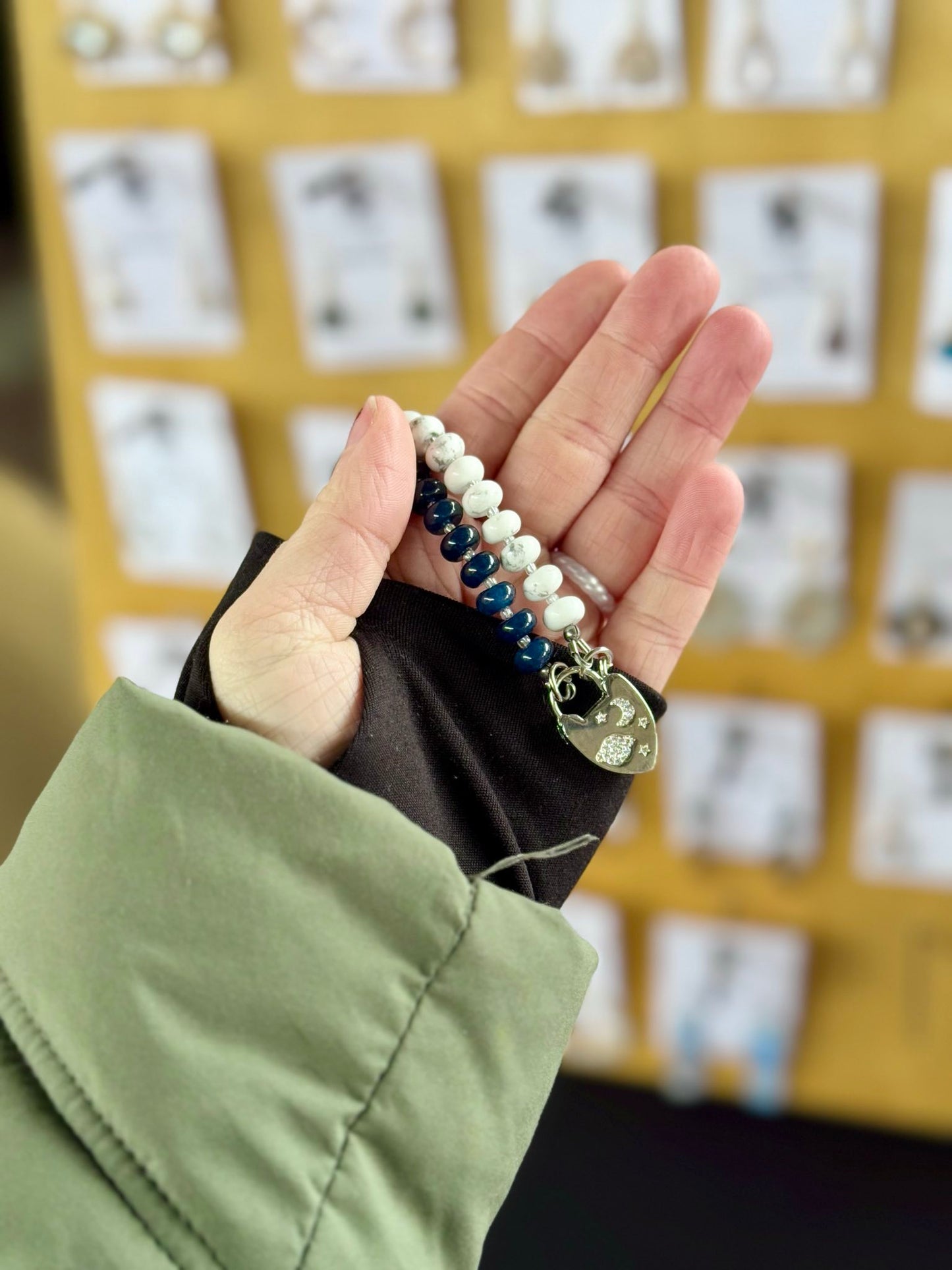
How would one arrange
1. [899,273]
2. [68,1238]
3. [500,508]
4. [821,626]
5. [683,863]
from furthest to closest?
[683,863] < [821,626] < [899,273] < [500,508] < [68,1238]

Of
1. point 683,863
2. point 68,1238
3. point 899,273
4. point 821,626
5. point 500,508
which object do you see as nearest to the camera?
point 68,1238

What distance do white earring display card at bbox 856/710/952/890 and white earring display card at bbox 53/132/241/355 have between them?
0.74m

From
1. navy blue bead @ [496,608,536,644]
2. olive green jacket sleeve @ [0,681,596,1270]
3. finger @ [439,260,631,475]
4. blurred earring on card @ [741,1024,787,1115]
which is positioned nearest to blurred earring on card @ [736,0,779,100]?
finger @ [439,260,631,475]

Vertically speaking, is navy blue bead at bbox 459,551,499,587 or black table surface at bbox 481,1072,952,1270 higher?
navy blue bead at bbox 459,551,499,587

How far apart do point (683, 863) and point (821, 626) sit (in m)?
0.33

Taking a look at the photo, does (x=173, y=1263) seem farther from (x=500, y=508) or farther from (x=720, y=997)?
(x=720, y=997)

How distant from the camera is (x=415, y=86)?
922 millimetres

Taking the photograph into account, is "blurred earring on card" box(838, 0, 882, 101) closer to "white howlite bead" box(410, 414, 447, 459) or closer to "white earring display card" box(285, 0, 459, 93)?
"white earring display card" box(285, 0, 459, 93)

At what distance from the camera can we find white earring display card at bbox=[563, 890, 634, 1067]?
4.15 feet

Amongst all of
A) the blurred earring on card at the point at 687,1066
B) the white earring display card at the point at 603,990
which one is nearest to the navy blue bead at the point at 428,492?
the white earring display card at the point at 603,990

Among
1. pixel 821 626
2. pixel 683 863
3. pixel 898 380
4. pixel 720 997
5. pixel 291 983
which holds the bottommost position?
pixel 720 997

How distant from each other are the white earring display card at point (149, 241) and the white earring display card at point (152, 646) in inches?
12.0

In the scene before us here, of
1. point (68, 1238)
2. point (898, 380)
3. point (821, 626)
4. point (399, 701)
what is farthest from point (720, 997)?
point (68, 1238)

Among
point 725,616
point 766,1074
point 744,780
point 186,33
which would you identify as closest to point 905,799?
point 744,780
